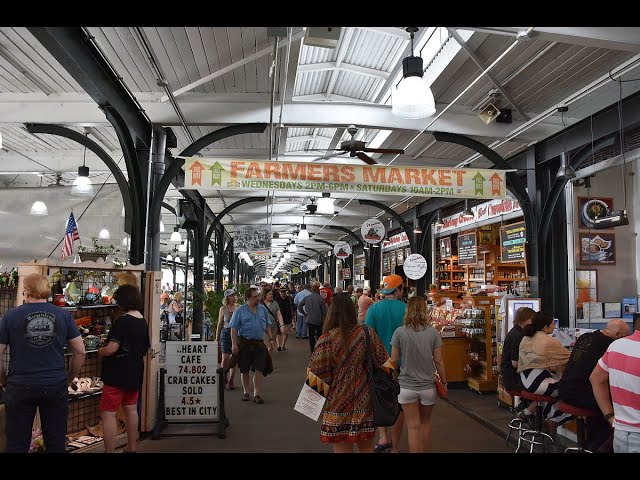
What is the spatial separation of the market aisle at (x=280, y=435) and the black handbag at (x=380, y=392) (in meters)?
2.05

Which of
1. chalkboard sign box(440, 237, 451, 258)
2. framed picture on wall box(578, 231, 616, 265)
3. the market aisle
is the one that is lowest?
the market aisle

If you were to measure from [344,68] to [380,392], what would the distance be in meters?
4.80

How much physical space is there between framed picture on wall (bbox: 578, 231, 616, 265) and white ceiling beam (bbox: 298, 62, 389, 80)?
12.6 ft

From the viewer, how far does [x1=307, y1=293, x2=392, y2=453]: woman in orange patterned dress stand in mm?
3531

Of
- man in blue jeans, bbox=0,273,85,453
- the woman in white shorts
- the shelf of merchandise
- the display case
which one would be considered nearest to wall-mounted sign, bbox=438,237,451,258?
the display case

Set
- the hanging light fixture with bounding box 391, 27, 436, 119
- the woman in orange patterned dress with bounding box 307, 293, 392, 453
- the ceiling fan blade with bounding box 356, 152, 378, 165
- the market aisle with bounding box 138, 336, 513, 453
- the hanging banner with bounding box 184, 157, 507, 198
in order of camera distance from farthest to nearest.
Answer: the ceiling fan blade with bounding box 356, 152, 378, 165 → the hanging banner with bounding box 184, 157, 507, 198 → the market aisle with bounding box 138, 336, 513, 453 → the hanging light fixture with bounding box 391, 27, 436, 119 → the woman in orange patterned dress with bounding box 307, 293, 392, 453

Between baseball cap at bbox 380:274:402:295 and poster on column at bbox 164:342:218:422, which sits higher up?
baseball cap at bbox 380:274:402:295

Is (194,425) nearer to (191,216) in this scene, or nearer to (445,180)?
(445,180)

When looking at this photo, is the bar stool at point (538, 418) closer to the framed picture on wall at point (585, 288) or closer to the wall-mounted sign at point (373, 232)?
the framed picture on wall at point (585, 288)

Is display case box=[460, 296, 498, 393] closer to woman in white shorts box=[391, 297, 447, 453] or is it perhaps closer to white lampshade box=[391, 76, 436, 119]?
woman in white shorts box=[391, 297, 447, 453]

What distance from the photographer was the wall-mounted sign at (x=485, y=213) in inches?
393

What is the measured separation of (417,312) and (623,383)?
168 cm

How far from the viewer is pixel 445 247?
565 inches

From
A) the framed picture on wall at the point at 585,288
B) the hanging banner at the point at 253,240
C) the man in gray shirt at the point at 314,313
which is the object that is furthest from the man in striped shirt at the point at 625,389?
the hanging banner at the point at 253,240
